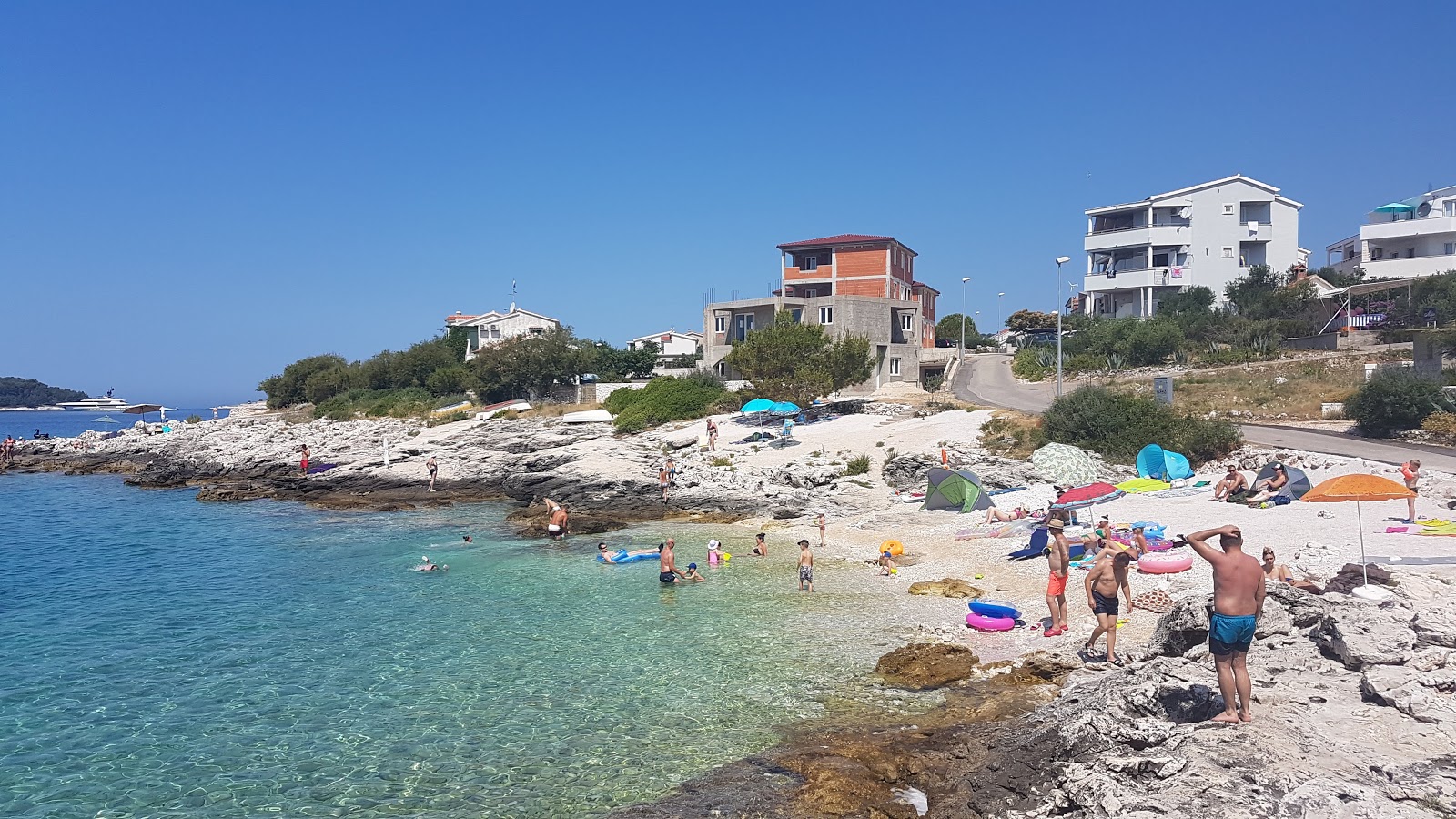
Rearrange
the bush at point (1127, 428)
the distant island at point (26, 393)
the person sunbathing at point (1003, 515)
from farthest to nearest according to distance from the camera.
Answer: the distant island at point (26, 393), the bush at point (1127, 428), the person sunbathing at point (1003, 515)

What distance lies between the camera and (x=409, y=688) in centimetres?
1275

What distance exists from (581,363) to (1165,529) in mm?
42380

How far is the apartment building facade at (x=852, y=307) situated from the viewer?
53.2 metres

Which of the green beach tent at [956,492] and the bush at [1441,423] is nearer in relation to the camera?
the green beach tent at [956,492]

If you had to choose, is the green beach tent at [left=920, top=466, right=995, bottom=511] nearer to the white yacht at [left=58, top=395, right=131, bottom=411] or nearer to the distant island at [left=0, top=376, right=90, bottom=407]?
the white yacht at [left=58, top=395, right=131, bottom=411]

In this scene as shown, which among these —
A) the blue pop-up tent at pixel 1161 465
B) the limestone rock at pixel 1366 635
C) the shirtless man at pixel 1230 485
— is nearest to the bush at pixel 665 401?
the blue pop-up tent at pixel 1161 465

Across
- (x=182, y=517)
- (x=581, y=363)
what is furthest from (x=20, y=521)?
(x=581, y=363)

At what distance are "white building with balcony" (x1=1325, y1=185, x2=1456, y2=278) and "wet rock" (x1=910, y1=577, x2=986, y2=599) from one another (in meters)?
60.7

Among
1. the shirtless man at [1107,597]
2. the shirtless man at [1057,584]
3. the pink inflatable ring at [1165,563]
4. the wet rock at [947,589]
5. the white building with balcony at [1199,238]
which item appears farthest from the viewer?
the white building with balcony at [1199,238]

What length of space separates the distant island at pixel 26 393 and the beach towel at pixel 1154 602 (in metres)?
234

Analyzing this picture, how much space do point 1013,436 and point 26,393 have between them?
227 meters

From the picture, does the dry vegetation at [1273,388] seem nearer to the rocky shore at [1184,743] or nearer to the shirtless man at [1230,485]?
the shirtless man at [1230,485]

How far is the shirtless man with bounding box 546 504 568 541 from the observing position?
25391 millimetres

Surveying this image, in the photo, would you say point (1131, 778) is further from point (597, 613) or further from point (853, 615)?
point (597, 613)
